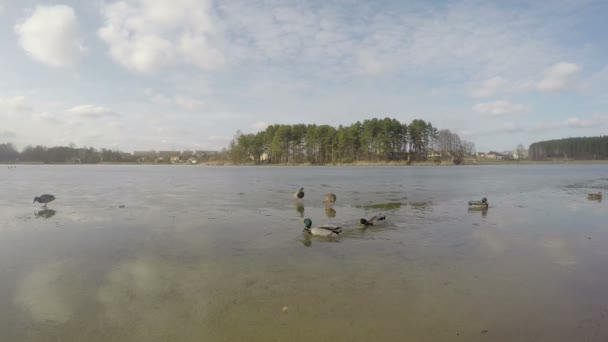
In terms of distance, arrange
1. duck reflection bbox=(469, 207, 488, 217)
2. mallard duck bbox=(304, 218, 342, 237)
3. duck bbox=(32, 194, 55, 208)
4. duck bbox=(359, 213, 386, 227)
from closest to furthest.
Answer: mallard duck bbox=(304, 218, 342, 237)
duck bbox=(359, 213, 386, 227)
duck reflection bbox=(469, 207, 488, 217)
duck bbox=(32, 194, 55, 208)

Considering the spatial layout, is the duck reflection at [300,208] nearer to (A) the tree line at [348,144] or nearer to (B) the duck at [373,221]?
(B) the duck at [373,221]

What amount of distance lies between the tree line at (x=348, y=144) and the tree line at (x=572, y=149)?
62.4 m

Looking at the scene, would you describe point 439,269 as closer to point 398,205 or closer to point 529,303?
point 529,303

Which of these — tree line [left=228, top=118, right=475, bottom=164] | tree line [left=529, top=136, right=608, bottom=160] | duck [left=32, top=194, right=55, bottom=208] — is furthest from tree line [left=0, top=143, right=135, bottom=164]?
tree line [left=529, top=136, right=608, bottom=160]

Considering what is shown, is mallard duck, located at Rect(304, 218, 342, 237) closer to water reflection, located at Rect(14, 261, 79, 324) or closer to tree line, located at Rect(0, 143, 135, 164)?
water reflection, located at Rect(14, 261, 79, 324)

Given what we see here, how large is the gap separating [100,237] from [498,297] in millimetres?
9102

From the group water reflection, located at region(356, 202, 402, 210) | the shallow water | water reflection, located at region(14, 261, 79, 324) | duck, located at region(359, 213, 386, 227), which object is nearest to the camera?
the shallow water

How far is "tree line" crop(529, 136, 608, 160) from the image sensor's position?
411 ft

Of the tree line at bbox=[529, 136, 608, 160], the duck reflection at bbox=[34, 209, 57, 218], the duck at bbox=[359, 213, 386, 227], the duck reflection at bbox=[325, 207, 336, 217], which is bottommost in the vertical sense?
the duck reflection at bbox=[325, 207, 336, 217]

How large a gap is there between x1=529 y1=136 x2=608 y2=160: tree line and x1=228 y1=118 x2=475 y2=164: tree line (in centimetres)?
6236

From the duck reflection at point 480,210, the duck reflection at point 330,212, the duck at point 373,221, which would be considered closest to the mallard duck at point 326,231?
the duck at point 373,221

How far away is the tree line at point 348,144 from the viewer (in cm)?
8318

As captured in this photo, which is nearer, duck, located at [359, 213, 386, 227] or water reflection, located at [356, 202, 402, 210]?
duck, located at [359, 213, 386, 227]

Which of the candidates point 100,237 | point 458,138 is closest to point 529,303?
point 100,237
